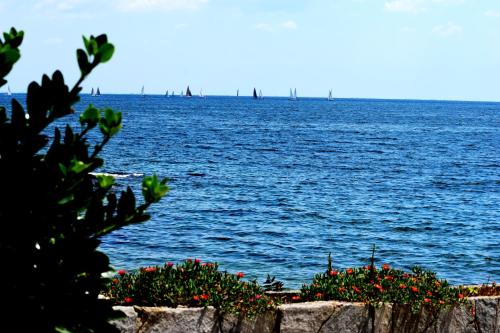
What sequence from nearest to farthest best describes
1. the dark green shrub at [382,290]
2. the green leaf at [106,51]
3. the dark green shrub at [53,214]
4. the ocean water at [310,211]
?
the dark green shrub at [53,214] < the green leaf at [106,51] < the dark green shrub at [382,290] < the ocean water at [310,211]

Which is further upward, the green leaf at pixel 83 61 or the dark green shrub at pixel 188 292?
the green leaf at pixel 83 61

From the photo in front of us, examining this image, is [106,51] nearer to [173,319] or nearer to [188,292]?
[173,319]

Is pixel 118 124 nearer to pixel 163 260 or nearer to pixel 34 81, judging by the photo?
pixel 34 81

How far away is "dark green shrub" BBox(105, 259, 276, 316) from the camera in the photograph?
8453mm

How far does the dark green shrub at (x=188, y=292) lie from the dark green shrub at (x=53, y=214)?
508cm

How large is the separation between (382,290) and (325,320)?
925 mm

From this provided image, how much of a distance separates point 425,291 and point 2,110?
697cm

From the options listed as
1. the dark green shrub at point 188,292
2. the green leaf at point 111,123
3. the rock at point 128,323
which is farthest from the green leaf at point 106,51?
the dark green shrub at point 188,292

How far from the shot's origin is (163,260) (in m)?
21.7

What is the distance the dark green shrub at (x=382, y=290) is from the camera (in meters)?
9.11

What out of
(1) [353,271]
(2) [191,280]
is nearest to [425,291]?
(1) [353,271]

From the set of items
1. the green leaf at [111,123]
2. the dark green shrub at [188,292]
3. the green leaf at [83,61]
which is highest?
the green leaf at [83,61]

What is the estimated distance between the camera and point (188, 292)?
28.1 ft

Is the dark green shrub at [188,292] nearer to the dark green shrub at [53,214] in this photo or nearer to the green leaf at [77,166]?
the dark green shrub at [53,214]
